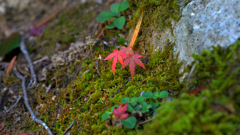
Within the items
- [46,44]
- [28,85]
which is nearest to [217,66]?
[28,85]

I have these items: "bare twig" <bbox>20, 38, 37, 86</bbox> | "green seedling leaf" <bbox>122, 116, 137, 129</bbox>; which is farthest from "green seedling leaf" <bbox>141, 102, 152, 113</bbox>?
"bare twig" <bbox>20, 38, 37, 86</bbox>

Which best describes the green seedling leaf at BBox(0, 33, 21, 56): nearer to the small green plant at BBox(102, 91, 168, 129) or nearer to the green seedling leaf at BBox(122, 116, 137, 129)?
the small green plant at BBox(102, 91, 168, 129)

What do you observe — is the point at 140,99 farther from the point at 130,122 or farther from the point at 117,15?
the point at 117,15

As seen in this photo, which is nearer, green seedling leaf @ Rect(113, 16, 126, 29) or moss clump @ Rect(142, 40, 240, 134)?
moss clump @ Rect(142, 40, 240, 134)

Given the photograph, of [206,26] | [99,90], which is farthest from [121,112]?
[206,26]

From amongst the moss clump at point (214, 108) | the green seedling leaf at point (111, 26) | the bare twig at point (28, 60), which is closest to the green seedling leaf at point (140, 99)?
the moss clump at point (214, 108)

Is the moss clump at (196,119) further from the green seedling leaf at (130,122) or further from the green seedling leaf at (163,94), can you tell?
the green seedling leaf at (163,94)

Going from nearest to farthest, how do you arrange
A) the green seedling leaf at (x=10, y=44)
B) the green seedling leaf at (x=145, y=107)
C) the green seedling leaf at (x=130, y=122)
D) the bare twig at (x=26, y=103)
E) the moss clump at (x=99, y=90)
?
the green seedling leaf at (x=130, y=122) → the green seedling leaf at (x=145, y=107) → the moss clump at (x=99, y=90) → the bare twig at (x=26, y=103) → the green seedling leaf at (x=10, y=44)

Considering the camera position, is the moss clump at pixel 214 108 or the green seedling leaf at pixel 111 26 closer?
the moss clump at pixel 214 108
